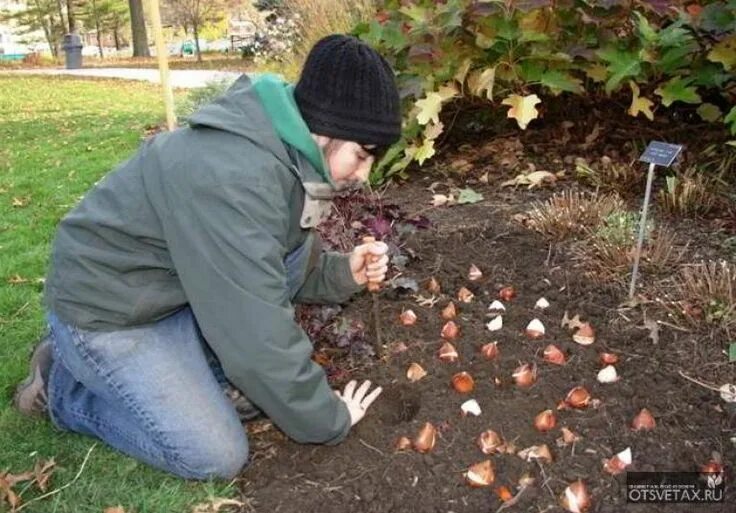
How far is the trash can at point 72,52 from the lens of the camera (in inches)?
877

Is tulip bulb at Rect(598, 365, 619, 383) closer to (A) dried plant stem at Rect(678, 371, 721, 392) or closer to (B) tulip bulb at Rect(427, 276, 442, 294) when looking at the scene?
(A) dried plant stem at Rect(678, 371, 721, 392)

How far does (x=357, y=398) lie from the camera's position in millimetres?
2334

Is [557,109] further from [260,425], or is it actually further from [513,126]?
[260,425]

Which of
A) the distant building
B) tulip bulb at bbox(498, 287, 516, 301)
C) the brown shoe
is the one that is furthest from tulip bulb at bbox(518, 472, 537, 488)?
Result: the distant building

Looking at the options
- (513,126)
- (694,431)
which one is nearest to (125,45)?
(513,126)

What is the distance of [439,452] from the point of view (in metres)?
Result: 2.15

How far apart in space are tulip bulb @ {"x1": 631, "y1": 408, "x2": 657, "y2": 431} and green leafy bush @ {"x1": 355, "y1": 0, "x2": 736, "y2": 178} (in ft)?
6.46

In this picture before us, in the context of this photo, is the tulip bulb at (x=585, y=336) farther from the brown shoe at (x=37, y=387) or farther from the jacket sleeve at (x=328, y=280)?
the brown shoe at (x=37, y=387)

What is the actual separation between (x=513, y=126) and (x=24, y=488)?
3.71 metres

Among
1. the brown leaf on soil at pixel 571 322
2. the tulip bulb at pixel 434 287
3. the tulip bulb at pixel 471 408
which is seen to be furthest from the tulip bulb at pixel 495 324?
the tulip bulb at pixel 471 408

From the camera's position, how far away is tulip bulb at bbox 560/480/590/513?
6.20 ft

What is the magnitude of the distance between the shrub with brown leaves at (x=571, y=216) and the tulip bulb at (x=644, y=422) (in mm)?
1205

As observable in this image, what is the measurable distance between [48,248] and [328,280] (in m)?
2.50

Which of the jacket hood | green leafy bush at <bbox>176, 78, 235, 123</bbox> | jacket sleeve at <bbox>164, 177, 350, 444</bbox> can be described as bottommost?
green leafy bush at <bbox>176, 78, 235, 123</bbox>
